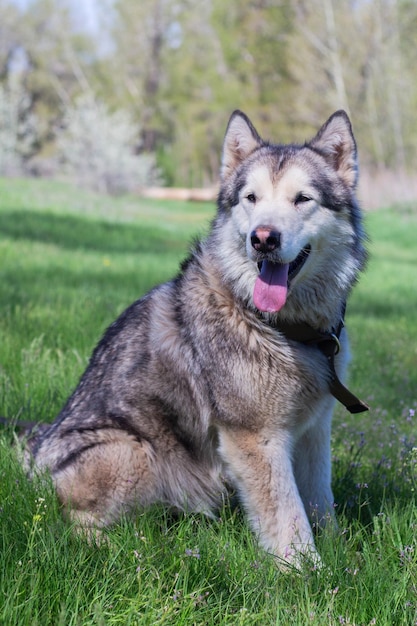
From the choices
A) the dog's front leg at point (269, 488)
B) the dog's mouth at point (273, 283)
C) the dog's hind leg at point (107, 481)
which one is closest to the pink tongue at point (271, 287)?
the dog's mouth at point (273, 283)

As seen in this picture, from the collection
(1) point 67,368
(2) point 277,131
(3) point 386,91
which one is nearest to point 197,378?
(1) point 67,368

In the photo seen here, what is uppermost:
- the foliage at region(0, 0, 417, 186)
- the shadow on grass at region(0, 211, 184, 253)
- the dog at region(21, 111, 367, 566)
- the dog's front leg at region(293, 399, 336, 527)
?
the foliage at region(0, 0, 417, 186)

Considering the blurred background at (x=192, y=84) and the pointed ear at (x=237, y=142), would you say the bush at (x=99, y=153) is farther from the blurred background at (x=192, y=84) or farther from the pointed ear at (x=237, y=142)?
the pointed ear at (x=237, y=142)

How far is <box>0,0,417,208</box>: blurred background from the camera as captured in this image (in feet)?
86.4

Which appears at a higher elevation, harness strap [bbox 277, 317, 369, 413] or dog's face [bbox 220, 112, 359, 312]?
dog's face [bbox 220, 112, 359, 312]

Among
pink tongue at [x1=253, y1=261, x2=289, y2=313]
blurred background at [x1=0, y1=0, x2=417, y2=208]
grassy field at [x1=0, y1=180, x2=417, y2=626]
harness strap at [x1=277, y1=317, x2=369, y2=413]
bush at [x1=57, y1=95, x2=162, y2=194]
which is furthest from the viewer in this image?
bush at [x1=57, y1=95, x2=162, y2=194]

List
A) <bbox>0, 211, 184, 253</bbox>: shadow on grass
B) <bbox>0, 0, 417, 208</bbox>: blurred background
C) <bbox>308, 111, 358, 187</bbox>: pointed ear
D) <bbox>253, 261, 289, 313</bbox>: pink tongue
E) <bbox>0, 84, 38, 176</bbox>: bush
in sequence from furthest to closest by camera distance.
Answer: <bbox>0, 84, 38, 176</bbox>: bush → <bbox>0, 0, 417, 208</bbox>: blurred background → <bbox>0, 211, 184, 253</bbox>: shadow on grass → <bbox>308, 111, 358, 187</bbox>: pointed ear → <bbox>253, 261, 289, 313</bbox>: pink tongue

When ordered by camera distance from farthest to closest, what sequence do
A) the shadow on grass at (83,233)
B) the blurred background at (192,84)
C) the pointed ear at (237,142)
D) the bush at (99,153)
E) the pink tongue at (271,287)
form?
the bush at (99,153) → the blurred background at (192,84) → the shadow on grass at (83,233) → the pointed ear at (237,142) → the pink tongue at (271,287)

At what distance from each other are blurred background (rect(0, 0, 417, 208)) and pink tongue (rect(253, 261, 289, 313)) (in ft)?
68.3

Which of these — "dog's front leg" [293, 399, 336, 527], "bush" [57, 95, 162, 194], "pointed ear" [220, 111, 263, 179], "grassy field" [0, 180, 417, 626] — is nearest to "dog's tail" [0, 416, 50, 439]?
"grassy field" [0, 180, 417, 626]

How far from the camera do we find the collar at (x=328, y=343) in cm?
318

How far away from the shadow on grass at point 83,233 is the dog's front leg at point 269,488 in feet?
29.8

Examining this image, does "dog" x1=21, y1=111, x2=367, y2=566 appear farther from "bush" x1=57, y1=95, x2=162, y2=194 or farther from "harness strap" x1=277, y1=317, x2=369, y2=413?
"bush" x1=57, y1=95, x2=162, y2=194

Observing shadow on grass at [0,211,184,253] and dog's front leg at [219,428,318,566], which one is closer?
dog's front leg at [219,428,318,566]
